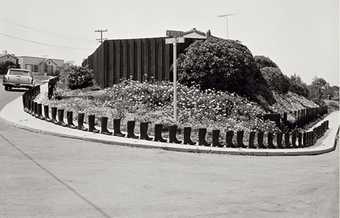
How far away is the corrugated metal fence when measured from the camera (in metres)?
23.4

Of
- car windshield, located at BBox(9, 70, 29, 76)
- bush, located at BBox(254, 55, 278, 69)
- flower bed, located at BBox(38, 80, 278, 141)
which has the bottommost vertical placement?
flower bed, located at BBox(38, 80, 278, 141)

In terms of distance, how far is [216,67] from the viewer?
22.0 metres

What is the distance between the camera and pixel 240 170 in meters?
11.0

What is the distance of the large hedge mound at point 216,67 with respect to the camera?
22.0 meters

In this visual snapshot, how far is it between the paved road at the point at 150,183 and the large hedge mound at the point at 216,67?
8760 mm

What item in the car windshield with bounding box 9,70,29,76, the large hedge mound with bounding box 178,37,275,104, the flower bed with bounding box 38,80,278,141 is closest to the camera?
the flower bed with bounding box 38,80,278,141

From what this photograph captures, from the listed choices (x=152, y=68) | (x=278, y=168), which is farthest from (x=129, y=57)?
(x=278, y=168)

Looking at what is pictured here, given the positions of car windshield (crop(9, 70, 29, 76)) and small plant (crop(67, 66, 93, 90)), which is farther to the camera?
car windshield (crop(9, 70, 29, 76))

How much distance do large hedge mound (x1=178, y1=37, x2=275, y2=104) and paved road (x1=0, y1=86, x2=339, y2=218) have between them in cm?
876

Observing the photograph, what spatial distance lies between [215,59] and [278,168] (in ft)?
34.8

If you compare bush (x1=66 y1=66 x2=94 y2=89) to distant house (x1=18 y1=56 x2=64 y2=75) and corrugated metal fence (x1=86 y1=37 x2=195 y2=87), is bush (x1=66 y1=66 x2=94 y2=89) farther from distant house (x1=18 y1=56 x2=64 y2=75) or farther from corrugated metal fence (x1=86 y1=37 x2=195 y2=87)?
distant house (x1=18 y1=56 x2=64 y2=75)

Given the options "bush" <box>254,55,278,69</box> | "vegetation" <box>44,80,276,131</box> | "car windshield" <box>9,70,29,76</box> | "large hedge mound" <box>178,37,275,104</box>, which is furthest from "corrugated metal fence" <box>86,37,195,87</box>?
Answer: "bush" <box>254,55,278,69</box>

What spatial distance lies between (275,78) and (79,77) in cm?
1320

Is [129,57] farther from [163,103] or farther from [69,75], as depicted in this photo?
[163,103]
